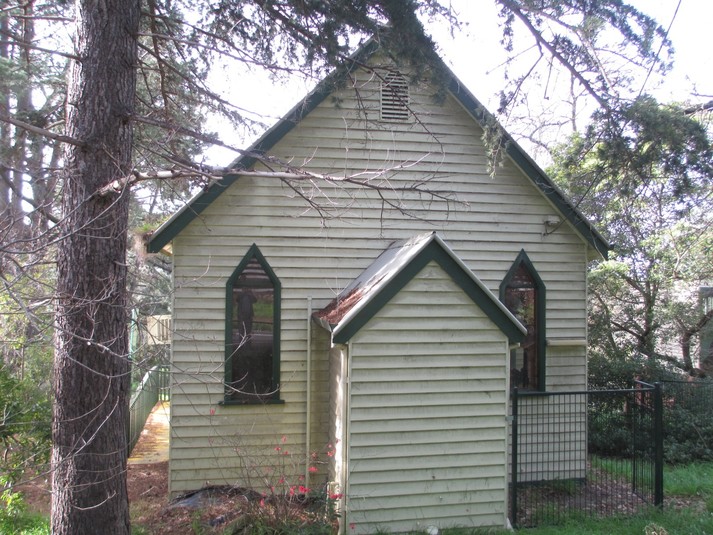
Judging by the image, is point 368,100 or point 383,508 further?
point 368,100

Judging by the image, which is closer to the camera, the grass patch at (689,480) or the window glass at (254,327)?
the window glass at (254,327)

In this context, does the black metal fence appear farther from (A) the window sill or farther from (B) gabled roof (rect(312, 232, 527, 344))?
(A) the window sill

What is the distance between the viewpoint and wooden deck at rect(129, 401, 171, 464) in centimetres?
1109

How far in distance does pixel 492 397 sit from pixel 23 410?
660 cm

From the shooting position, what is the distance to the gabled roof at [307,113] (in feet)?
27.9

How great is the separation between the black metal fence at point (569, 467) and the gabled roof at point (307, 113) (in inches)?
113

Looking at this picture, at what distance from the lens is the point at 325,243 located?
9383mm

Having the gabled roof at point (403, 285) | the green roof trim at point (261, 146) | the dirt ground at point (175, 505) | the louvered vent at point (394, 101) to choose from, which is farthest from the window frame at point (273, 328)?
the louvered vent at point (394, 101)

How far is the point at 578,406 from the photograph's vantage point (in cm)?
1015

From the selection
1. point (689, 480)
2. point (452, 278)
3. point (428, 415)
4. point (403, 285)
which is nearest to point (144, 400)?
point (428, 415)

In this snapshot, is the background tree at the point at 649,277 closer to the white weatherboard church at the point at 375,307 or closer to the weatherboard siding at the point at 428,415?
the white weatherboard church at the point at 375,307

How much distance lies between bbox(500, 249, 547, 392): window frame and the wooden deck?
261 inches

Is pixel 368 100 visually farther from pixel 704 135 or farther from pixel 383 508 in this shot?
pixel 383 508

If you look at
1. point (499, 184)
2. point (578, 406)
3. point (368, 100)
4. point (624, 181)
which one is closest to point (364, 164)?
point (368, 100)
